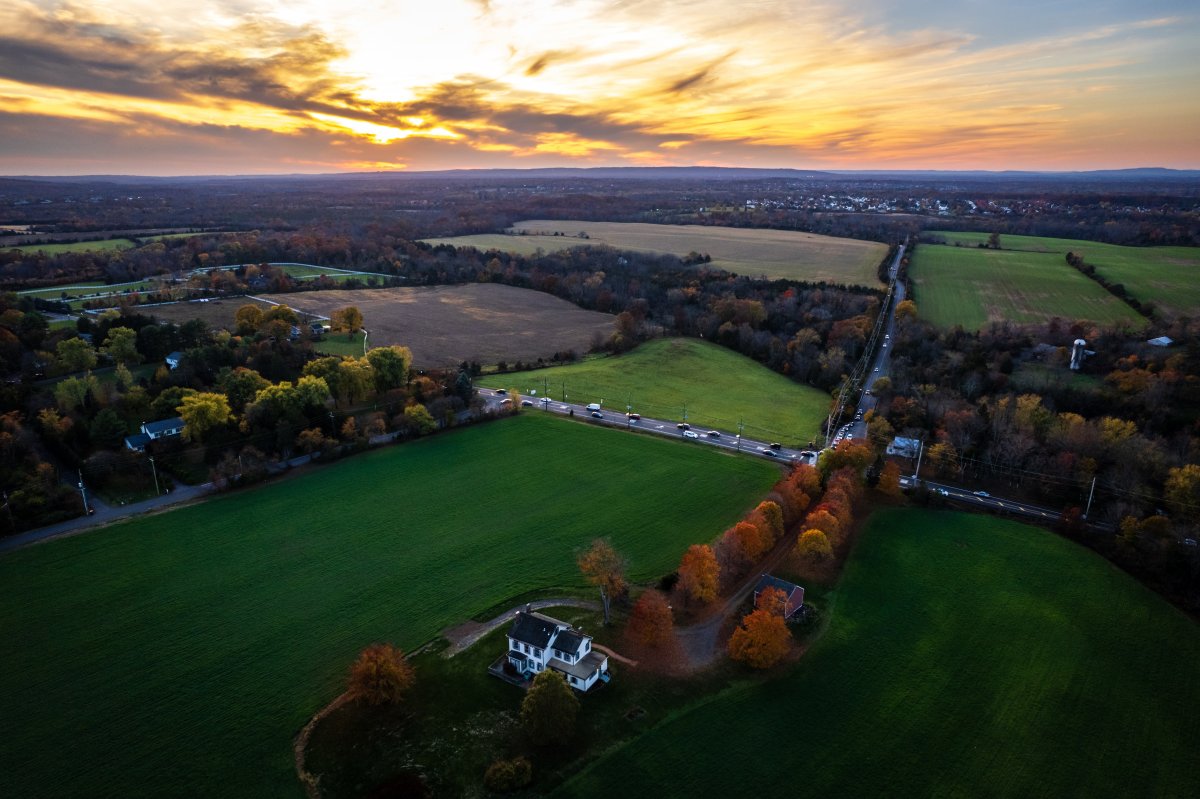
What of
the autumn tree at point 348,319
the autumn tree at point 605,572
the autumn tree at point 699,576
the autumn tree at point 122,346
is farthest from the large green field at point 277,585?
the autumn tree at point 348,319

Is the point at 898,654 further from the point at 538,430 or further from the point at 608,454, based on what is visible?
the point at 538,430

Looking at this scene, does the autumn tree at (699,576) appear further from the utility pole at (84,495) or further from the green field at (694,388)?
the utility pole at (84,495)

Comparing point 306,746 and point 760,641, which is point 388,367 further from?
point 760,641

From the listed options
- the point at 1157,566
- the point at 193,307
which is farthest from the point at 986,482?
the point at 193,307

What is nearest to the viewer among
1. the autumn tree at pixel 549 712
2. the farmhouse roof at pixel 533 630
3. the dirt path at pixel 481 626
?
the autumn tree at pixel 549 712

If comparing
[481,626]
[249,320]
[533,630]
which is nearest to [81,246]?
[249,320]

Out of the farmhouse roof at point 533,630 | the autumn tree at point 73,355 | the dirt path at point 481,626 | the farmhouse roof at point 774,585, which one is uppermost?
the autumn tree at point 73,355

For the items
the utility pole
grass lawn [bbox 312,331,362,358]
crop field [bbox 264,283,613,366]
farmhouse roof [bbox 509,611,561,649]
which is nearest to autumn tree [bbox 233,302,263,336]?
grass lawn [bbox 312,331,362,358]
